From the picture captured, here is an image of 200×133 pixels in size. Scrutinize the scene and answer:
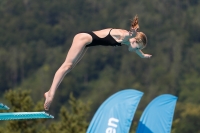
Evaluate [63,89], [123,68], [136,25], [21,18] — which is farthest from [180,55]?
[136,25]

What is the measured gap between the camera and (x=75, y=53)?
15633 mm

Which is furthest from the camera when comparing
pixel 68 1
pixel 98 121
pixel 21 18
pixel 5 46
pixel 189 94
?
pixel 68 1

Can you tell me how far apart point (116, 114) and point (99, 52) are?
118693 mm

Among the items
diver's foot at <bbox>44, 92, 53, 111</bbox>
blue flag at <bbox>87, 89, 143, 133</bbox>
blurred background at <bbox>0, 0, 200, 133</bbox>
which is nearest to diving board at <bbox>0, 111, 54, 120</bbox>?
diver's foot at <bbox>44, 92, 53, 111</bbox>

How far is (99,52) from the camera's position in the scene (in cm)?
14188

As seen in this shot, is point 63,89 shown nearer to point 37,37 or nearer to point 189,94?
point 189,94

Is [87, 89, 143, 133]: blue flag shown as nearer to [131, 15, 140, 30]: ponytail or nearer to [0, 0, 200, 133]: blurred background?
[131, 15, 140, 30]: ponytail

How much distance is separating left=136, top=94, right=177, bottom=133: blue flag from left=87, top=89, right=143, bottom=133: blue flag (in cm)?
78

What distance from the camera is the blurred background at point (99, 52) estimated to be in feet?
408

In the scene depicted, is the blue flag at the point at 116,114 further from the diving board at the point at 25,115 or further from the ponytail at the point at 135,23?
the ponytail at the point at 135,23

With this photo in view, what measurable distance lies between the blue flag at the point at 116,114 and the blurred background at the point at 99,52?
248 ft

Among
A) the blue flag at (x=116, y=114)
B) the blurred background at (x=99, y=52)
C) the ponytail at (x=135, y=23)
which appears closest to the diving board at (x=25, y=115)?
the ponytail at (x=135, y=23)

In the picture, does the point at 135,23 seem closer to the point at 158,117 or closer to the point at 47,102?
the point at 47,102

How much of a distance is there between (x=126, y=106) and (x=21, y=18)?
5241 inches
